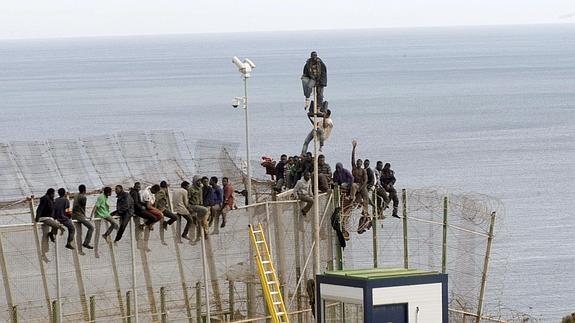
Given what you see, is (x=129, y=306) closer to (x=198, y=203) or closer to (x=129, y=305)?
(x=129, y=305)

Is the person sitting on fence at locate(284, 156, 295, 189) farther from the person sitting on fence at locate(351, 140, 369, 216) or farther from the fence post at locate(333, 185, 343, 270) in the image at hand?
the person sitting on fence at locate(351, 140, 369, 216)

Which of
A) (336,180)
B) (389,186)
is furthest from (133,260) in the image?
(389,186)

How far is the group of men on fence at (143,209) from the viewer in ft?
117

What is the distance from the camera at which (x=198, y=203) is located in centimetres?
3859

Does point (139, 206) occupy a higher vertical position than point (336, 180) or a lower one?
lower

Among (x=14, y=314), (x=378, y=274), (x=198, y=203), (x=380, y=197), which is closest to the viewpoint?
(x=378, y=274)

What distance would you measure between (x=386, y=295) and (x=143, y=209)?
830 cm

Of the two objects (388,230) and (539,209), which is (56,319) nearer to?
(388,230)

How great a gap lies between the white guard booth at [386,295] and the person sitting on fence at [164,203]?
638 centimetres

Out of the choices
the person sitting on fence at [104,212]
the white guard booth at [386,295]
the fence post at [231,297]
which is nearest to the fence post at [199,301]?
the fence post at [231,297]

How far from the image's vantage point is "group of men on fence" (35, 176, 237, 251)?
3572 cm

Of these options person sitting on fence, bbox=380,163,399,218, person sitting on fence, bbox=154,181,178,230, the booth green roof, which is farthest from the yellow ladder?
the booth green roof

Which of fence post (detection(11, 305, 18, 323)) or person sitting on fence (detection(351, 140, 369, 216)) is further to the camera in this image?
person sitting on fence (detection(351, 140, 369, 216))

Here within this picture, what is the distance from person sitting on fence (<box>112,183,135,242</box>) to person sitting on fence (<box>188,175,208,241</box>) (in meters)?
2.06
